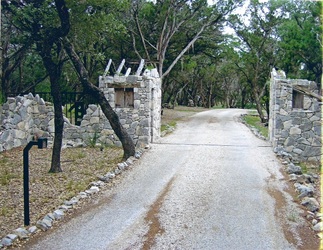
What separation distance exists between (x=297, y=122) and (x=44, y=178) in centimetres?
679

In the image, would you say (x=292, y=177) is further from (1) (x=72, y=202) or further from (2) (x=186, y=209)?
(1) (x=72, y=202)

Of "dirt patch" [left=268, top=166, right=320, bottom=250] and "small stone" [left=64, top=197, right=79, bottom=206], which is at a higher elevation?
"small stone" [left=64, top=197, right=79, bottom=206]

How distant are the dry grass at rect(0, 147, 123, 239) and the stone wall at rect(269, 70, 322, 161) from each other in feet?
14.9

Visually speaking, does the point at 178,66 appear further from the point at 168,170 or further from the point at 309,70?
the point at 168,170

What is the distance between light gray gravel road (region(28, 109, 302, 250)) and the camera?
506 centimetres

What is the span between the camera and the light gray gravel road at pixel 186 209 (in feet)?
16.6

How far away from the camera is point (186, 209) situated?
6266 millimetres

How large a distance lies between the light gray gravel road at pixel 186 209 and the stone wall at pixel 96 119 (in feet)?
5.13

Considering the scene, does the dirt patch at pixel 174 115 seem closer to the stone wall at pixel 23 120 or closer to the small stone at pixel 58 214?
the stone wall at pixel 23 120

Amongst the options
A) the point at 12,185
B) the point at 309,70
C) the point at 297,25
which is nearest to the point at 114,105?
the point at 12,185

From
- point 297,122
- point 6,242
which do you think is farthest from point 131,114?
point 6,242

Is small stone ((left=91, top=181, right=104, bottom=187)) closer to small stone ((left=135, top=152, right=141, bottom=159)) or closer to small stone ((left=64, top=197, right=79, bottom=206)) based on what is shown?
small stone ((left=64, top=197, right=79, bottom=206))

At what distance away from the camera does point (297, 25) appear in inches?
657

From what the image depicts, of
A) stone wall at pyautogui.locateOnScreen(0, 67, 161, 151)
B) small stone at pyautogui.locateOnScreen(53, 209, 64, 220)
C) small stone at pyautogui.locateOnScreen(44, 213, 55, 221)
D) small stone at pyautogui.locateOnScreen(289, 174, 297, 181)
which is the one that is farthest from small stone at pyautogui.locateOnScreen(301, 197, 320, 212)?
stone wall at pyautogui.locateOnScreen(0, 67, 161, 151)
